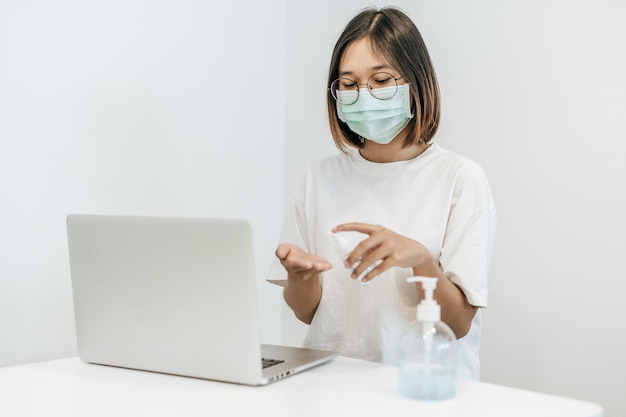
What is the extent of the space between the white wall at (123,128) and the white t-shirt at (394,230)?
2.02 ft

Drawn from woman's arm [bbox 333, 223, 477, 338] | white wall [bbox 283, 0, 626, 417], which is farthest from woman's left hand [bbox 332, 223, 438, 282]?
white wall [bbox 283, 0, 626, 417]

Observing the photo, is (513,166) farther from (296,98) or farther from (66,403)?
(66,403)

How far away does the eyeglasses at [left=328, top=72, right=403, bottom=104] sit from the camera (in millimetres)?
1478

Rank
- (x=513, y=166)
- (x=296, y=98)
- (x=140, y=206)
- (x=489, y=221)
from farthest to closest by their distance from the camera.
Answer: (x=296, y=98)
(x=140, y=206)
(x=513, y=166)
(x=489, y=221)

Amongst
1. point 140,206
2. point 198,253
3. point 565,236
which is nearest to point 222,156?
point 140,206

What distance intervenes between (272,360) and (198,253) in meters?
0.26

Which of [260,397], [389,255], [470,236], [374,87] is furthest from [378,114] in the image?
[260,397]

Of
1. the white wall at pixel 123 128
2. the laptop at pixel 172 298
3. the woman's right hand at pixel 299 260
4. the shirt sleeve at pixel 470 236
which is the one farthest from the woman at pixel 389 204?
the white wall at pixel 123 128

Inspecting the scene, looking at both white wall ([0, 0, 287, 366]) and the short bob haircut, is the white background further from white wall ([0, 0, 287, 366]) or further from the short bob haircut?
the short bob haircut

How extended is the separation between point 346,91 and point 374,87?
0.06 metres

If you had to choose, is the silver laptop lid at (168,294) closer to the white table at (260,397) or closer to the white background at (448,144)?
the white table at (260,397)

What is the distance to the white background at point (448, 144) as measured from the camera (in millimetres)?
1729

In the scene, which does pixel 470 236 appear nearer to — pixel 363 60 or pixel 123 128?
pixel 363 60

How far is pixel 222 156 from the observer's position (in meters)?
2.29
